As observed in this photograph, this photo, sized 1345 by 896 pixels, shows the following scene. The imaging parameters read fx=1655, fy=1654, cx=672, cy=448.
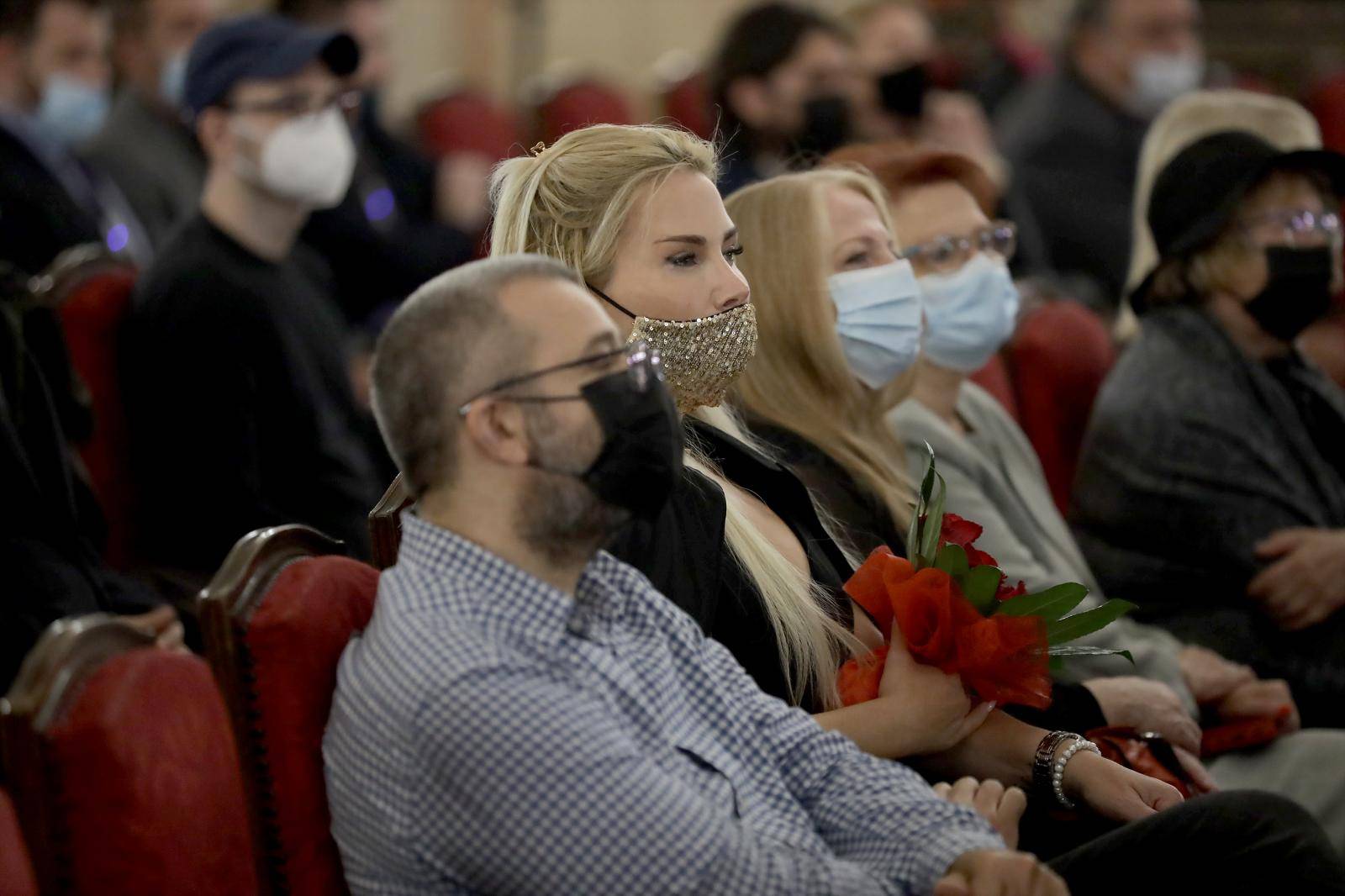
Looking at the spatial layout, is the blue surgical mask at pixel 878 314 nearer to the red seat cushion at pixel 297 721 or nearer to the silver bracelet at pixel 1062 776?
the silver bracelet at pixel 1062 776

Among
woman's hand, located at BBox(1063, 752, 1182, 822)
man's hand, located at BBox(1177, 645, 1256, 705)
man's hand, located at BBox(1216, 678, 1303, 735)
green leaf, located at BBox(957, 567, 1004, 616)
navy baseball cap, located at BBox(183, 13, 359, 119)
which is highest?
navy baseball cap, located at BBox(183, 13, 359, 119)

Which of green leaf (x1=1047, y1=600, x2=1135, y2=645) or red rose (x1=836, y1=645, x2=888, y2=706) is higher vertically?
green leaf (x1=1047, y1=600, x2=1135, y2=645)

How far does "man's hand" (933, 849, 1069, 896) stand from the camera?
72.0 inches

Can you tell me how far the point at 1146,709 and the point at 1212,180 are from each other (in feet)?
4.54

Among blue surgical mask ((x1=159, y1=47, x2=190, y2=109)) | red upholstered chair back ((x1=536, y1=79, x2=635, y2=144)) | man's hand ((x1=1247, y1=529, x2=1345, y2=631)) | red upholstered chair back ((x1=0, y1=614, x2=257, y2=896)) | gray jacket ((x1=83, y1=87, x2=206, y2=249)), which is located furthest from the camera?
Result: red upholstered chair back ((x1=536, y1=79, x2=635, y2=144))

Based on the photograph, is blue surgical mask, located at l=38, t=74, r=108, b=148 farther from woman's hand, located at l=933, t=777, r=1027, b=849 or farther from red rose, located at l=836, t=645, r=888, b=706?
woman's hand, located at l=933, t=777, r=1027, b=849

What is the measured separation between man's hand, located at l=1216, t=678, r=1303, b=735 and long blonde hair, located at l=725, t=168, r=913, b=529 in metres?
0.79

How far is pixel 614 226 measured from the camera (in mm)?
2445

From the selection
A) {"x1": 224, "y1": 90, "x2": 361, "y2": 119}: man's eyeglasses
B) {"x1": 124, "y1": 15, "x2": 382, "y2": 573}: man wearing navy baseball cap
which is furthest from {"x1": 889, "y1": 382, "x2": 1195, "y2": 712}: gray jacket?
{"x1": 224, "y1": 90, "x2": 361, "y2": 119}: man's eyeglasses

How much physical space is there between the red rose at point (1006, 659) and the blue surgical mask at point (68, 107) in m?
4.18

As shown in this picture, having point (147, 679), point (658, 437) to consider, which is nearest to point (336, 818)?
point (147, 679)

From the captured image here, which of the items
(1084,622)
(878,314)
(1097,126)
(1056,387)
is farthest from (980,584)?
(1097,126)

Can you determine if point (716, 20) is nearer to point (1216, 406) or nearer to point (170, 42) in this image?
point (170, 42)

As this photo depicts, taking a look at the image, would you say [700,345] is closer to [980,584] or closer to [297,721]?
[980,584]
